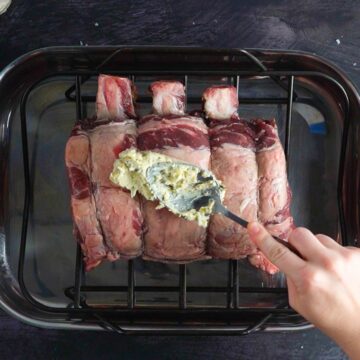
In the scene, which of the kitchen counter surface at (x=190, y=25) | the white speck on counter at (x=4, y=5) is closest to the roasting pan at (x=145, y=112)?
the kitchen counter surface at (x=190, y=25)

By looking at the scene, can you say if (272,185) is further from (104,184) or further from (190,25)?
(190,25)

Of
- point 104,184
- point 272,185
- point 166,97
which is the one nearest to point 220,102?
point 166,97

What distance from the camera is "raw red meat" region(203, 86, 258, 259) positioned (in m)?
1.19

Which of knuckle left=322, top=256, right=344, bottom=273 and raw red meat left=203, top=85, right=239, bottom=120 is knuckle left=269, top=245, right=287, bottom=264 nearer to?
knuckle left=322, top=256, right=344, bottom=273

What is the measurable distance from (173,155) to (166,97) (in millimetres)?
178

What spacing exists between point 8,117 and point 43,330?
0.68 meters

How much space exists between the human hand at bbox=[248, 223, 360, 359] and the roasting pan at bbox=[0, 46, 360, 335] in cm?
37

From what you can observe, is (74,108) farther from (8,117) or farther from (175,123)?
(175,123)

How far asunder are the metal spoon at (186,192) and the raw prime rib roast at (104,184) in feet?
0.29

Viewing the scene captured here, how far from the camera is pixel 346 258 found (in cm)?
97

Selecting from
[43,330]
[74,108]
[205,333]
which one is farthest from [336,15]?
[43,330]

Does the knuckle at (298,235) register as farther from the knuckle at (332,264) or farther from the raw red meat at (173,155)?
the raw red meat at (173,155)

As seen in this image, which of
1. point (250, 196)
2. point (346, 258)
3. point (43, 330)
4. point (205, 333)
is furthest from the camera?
point (43, 330)

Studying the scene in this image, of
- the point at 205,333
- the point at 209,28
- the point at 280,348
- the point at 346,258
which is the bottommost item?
the point at 280,348
